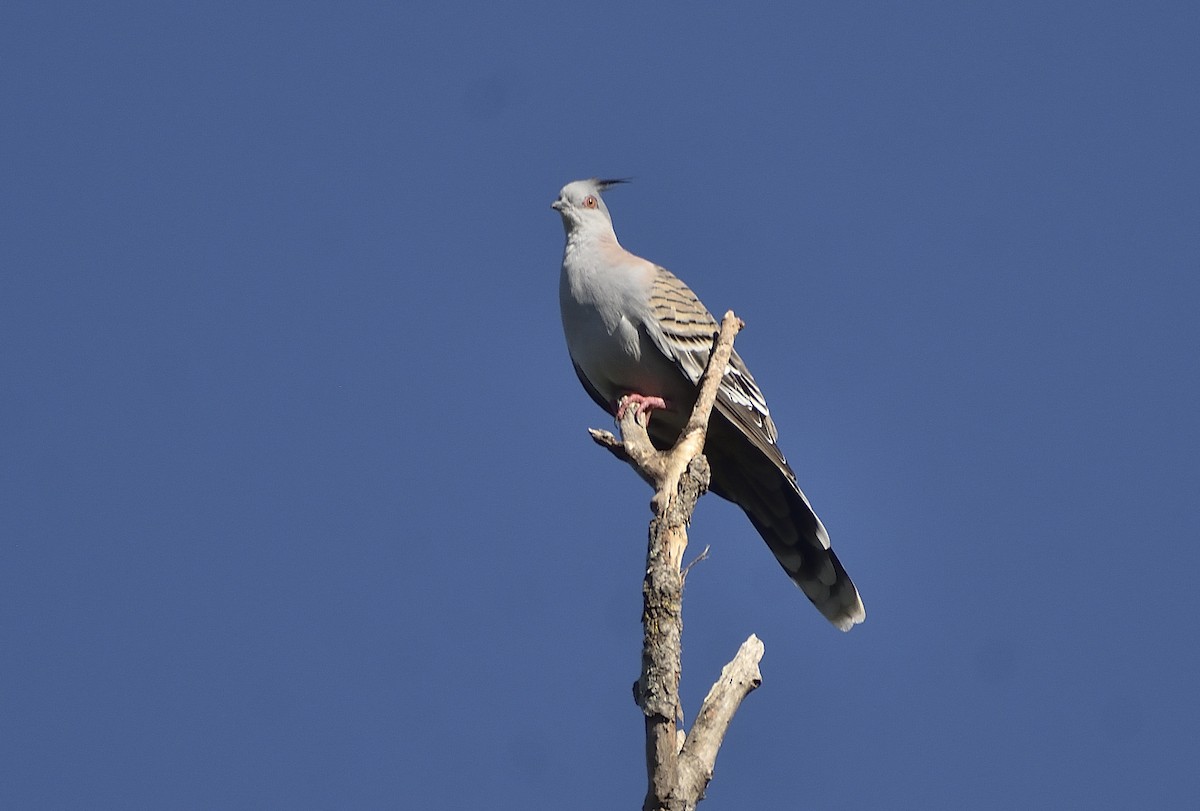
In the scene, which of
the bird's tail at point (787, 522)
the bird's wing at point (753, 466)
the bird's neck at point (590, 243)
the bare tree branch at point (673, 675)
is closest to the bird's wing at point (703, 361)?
the bird's wing at point (753, 466)

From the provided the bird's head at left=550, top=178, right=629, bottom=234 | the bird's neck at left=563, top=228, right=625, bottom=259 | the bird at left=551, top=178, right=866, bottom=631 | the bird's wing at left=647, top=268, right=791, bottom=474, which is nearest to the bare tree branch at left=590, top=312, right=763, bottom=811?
the bird's wing at left=647, top=268, right=791, bottom=474

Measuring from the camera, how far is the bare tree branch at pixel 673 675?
587cm

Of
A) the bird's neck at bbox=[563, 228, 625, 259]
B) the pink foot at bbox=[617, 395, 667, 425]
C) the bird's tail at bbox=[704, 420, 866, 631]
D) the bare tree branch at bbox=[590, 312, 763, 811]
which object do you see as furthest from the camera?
the bird's neck at bbox=[563, 228, 625, 259]

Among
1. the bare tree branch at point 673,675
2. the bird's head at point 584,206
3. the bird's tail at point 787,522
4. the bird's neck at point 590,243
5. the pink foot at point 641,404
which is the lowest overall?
the bare tree branch at point 673,675

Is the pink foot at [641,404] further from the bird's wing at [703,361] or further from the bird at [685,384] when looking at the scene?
the bird's wing at [703,361]

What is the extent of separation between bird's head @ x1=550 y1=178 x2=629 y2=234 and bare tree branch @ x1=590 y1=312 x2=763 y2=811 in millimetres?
2993

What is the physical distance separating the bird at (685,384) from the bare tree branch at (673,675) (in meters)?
1.86

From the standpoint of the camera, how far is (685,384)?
8922 mm

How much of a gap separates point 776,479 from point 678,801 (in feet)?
11.0

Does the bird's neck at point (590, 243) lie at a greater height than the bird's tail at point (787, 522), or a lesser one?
greater

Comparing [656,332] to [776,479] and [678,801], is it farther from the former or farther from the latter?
[678,801]

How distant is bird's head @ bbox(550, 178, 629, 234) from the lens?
31.5 ft

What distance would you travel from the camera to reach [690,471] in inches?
274

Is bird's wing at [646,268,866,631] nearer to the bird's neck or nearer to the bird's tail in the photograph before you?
the bird's tail
